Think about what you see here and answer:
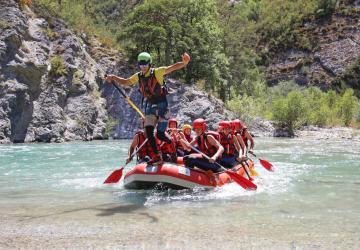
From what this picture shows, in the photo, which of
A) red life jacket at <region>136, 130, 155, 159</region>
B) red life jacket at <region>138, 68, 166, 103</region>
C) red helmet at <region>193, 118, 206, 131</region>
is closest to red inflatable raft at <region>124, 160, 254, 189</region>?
red life jacket at <region>136, 130, 155, 159</region>

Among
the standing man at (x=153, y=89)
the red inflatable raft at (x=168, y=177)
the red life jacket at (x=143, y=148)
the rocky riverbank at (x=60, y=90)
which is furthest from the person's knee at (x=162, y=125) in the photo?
the rocky riverbank at (x=60, y=90)

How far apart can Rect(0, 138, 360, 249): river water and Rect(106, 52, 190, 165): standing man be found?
115cm

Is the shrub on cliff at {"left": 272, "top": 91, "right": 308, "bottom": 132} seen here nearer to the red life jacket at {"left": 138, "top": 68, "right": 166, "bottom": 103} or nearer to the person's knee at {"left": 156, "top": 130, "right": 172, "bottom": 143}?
the person's knee at {"left": 156, "top": 130, "right": 172, "bottom": 143}

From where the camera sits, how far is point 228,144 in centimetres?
937

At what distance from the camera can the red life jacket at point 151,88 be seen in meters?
7.20

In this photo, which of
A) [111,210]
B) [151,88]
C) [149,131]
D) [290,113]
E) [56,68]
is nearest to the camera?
Answer: [111,210]

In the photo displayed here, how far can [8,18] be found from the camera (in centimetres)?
2277

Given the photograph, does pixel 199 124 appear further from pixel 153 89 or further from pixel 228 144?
pixel 153 89

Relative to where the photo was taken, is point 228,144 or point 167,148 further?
point 228,144

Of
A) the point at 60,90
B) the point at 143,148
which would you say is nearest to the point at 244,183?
the point at 143,148

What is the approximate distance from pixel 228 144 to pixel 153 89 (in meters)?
2.71

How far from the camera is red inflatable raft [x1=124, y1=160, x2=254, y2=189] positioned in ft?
25.9

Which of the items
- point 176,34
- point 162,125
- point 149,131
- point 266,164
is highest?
point 176,34

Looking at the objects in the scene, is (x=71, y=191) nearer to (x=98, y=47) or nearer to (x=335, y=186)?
(x=335, y=186)
